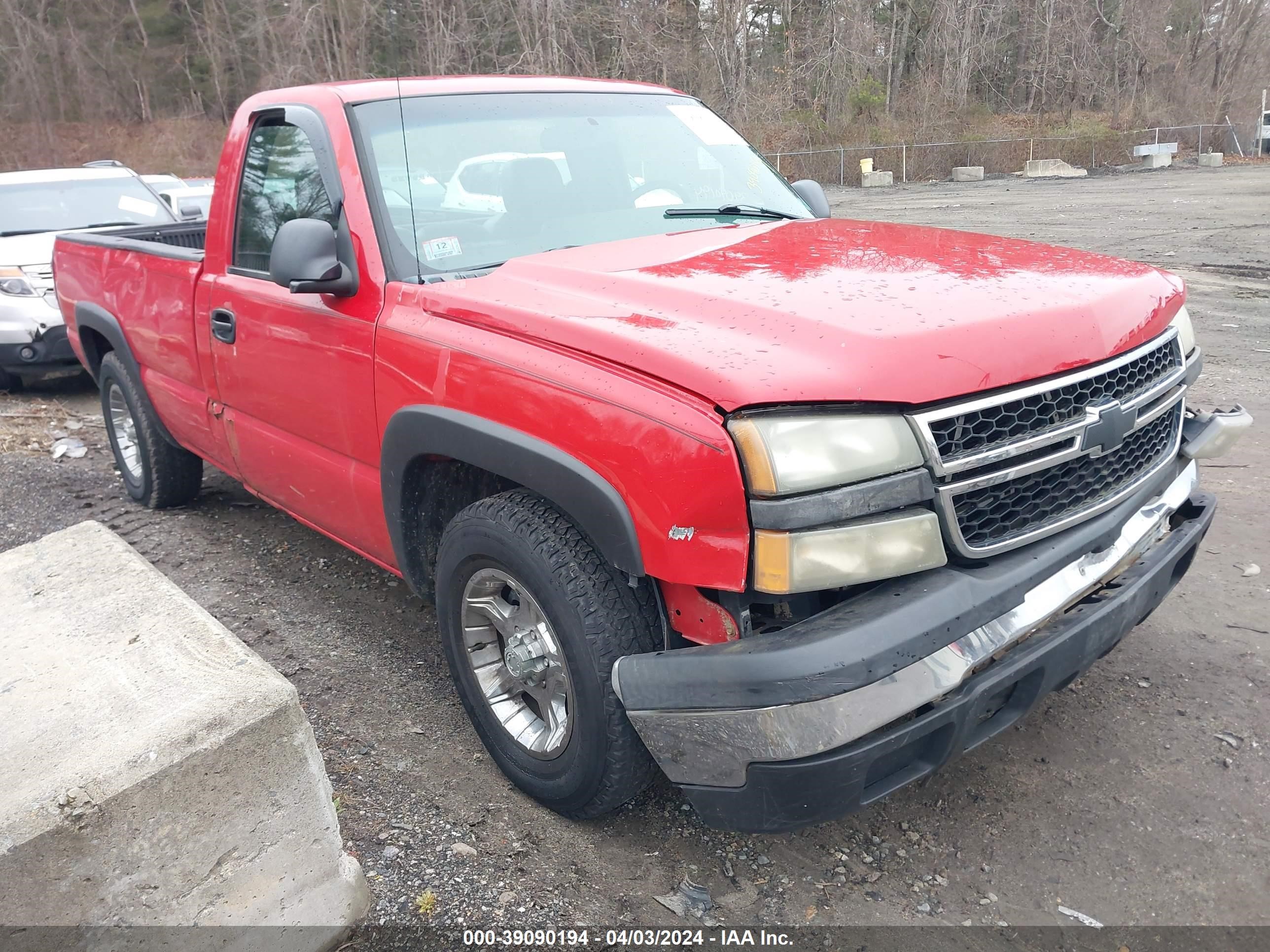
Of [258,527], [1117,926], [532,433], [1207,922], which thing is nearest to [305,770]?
[532,433]

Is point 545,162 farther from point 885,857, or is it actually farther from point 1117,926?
point 1117,926

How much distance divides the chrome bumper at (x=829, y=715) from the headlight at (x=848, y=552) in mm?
198

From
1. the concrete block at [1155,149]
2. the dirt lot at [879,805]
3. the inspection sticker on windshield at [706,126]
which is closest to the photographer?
the dirt lot at [879,805]

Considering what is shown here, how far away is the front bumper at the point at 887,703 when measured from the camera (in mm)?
2021

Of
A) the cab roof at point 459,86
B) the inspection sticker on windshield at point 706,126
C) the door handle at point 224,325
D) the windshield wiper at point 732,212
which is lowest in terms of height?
the door handle at point 224,325

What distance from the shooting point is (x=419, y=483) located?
3021 mm

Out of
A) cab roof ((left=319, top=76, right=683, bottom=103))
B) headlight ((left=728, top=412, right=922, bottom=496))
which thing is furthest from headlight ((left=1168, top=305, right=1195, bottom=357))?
cab roof ((left=319, top=76, right=683, bottom=103))

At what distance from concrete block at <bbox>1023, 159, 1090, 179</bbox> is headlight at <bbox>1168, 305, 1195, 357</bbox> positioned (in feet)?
96.0

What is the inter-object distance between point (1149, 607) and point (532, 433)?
1.66 metres

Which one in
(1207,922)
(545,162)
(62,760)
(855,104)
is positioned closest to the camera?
(62,760)

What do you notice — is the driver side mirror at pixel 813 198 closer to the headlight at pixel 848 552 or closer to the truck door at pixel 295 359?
the truck door at pixel 295 359

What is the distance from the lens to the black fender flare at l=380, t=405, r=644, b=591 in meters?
2.23

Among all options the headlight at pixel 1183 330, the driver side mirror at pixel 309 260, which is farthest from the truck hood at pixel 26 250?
the headlight at pixel 1183 330

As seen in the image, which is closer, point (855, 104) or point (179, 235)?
point (179, 235)
